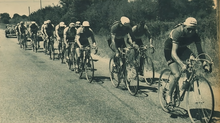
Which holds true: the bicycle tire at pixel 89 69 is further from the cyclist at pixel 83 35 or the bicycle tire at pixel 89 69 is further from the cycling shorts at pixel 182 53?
the cycling shorts at pixel 182 53

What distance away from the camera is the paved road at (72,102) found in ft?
15.9

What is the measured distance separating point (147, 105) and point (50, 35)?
364 inches

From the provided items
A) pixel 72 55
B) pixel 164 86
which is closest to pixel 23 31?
pixel 72 55

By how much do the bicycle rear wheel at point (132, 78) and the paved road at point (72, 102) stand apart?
0.18m

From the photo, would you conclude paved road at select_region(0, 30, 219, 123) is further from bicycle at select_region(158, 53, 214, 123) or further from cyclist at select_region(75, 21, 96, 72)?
cyclist at select_region(75, 21, 96, 72)

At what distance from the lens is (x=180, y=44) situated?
15.1 ft

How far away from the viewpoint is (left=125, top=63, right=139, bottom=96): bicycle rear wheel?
20.4 feet

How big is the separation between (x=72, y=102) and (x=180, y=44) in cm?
291

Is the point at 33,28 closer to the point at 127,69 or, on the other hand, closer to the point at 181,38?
the point at 127,69

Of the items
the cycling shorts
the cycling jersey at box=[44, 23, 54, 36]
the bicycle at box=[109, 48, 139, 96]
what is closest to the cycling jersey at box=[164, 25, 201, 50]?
the cycling shorts

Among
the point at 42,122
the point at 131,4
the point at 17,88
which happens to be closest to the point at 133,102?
the point at 42,122

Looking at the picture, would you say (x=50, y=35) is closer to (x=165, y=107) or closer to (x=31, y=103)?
(x=31, y=103)

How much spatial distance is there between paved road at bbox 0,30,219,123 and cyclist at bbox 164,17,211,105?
0.81 meters

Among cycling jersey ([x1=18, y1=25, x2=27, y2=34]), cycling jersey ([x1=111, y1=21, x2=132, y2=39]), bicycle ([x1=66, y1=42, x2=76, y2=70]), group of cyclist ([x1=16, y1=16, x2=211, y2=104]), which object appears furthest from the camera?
cycling jersey ([x1=18, y1=25, x2=27, y2=34])
